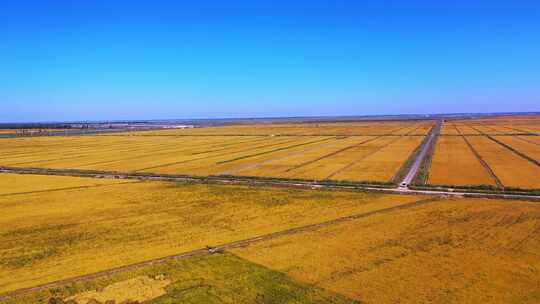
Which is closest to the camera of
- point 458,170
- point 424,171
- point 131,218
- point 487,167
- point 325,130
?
point 131,218

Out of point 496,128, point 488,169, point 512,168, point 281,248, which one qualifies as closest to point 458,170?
point 488,169

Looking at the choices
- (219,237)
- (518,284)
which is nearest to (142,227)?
(219,237)

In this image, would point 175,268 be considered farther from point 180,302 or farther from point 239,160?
point 239,160

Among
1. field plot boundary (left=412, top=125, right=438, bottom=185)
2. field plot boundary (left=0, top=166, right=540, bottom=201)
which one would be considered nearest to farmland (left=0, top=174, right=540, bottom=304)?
field plot boundary (left=0, top=166, right=540, bottom=201)

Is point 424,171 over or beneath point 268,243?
over

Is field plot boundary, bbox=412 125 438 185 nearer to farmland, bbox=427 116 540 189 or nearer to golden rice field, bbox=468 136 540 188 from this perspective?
farmland, bbox=427 116 540 189

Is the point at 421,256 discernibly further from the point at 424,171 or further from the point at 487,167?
the point at 487,167
